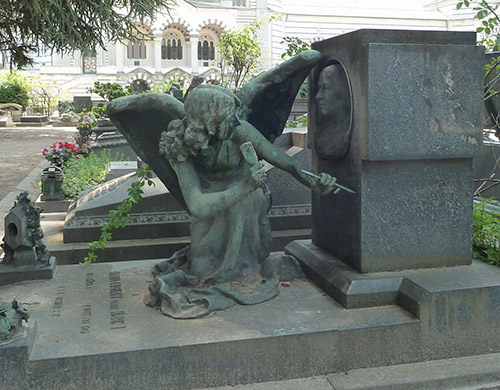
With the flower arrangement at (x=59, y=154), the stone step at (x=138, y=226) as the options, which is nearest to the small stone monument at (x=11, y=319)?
the stone step at (x=138, y=226)

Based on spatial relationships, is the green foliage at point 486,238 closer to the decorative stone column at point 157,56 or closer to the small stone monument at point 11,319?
the small stone monument at point 11,319

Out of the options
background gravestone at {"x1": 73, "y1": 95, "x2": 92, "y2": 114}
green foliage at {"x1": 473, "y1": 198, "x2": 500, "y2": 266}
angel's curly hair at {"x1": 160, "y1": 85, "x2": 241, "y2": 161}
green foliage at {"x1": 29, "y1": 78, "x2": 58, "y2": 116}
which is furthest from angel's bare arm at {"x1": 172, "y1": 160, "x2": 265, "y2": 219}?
green foliage at {"x1": 29, "y1": 78, "x2": 58, "y2": 116}

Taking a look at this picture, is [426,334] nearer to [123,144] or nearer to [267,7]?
[123,144]

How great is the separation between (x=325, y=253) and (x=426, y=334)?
1037 millimetres

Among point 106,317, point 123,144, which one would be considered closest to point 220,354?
point 106,317

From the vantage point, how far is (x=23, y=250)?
4184 mm

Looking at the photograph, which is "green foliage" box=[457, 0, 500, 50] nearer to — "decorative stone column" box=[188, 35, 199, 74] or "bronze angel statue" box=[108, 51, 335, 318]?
"bronze angel statue" box=[108, 51, 335, 318]

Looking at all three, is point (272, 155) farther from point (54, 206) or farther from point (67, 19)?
point (67, 19)

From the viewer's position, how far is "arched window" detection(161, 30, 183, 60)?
55531 mm

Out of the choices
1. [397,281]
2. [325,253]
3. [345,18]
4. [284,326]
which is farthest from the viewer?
[345,18]

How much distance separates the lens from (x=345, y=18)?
54250mm

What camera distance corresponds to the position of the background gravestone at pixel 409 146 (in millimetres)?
3510

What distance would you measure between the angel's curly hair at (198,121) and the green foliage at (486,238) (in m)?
2.02

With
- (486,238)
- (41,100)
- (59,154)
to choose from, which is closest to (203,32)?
(41,100)
